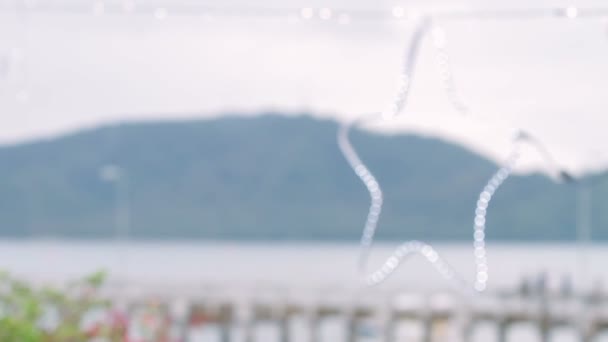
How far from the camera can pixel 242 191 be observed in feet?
396

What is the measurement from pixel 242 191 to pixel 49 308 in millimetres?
110452

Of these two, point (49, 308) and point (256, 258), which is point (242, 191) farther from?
point (49, 308)

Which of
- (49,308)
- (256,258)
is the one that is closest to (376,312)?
(49,308)

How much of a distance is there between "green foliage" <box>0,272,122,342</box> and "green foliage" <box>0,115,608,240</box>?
64.5 metres

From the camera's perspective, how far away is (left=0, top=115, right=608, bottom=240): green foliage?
291 feet

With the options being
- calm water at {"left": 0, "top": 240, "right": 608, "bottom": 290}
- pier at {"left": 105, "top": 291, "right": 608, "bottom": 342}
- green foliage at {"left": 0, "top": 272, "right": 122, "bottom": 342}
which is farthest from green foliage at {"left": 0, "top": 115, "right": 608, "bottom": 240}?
green foliage at {"left": 0, "top": 272, "right": 122, "bottom": 342}

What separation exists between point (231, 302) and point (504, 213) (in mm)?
62076

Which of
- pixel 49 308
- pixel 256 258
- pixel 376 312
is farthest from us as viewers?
pixel 256 258

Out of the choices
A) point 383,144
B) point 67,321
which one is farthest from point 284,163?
point 67,321

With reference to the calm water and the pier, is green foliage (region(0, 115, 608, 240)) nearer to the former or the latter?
the calm water

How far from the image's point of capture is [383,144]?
5744 centimetres

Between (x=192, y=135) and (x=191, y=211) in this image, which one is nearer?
(x=192, y=135)

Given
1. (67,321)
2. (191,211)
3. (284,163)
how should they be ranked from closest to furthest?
(67,321)
(284,163)
(191,211)

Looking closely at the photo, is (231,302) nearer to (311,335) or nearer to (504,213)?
(311,335)
